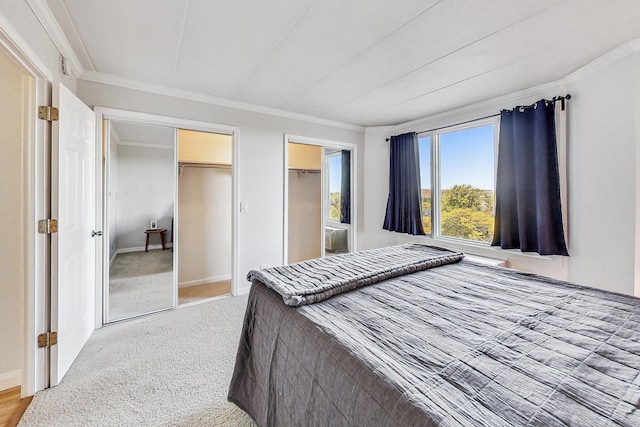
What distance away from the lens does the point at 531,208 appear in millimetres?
2721

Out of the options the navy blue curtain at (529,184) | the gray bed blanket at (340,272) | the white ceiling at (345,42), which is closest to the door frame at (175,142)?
the white ceiling at (345,42)

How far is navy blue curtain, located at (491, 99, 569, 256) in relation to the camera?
2.57 metres

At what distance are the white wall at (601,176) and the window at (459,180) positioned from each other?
47 cm

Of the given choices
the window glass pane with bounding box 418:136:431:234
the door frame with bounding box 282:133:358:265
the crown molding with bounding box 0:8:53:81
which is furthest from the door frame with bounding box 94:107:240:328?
the window glass pane with bounding box 418:136:431:234

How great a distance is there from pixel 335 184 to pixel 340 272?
12.3 ft

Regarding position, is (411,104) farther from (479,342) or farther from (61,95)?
(61,95)

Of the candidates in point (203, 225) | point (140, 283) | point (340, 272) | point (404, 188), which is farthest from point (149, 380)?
point (404, 188)

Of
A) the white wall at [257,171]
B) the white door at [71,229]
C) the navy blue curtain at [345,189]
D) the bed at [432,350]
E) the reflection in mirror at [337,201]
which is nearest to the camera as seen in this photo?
the bed at [432,350]

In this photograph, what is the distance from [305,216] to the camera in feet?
14.5

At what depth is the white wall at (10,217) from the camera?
5.40 ft

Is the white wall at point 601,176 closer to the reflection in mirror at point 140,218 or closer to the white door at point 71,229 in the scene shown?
the reflection in mirror at point 140,218

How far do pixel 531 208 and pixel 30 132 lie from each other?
4.11 metres

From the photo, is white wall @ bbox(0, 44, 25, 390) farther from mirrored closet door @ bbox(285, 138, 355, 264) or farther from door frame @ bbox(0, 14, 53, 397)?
mirrored closet door @ bbox(285, 138, 355, 264)

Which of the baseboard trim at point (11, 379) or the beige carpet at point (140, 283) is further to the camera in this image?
the beige carpet at point (140, 283)
